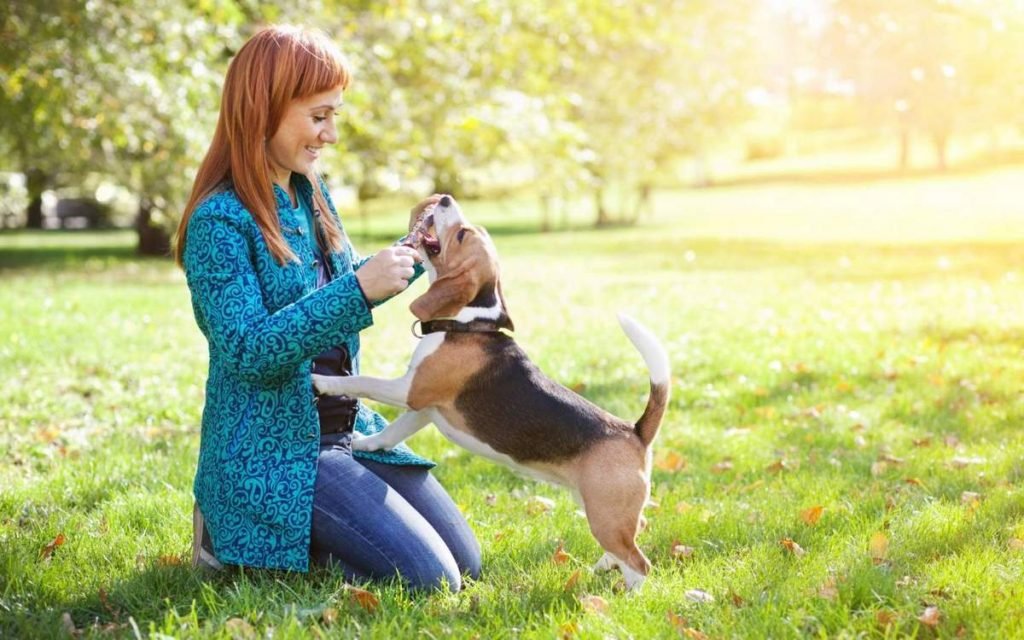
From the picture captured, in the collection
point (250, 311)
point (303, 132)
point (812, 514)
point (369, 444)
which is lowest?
point (812, 514)

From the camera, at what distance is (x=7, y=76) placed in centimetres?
1193

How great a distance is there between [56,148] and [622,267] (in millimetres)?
10036

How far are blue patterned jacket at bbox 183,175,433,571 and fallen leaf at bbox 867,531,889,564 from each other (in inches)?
88.8

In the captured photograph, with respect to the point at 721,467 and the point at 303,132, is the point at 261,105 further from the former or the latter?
the point at 721,467

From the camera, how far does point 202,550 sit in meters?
4.25

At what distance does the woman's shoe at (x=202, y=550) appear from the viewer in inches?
166

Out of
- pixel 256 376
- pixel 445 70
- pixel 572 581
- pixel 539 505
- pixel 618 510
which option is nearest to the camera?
pixel 256 376

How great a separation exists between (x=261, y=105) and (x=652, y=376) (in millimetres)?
1786

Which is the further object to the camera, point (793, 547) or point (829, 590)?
point (793, 547)

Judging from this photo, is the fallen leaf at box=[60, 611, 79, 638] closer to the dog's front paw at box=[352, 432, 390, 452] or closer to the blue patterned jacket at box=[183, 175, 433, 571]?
the blue patterned jacket at box=[183, 175, 433, 571]

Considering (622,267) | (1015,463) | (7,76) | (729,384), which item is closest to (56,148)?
(7,76)

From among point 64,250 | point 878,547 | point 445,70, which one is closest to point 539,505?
point 878,547

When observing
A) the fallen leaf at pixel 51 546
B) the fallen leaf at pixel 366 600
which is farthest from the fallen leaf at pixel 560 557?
the fallen leaf at pixel 51 546

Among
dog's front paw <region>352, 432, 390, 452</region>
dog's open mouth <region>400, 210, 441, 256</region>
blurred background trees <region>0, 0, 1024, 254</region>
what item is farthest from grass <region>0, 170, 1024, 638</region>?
blurred background trees <region>0, 0, 1024, 254</region>
